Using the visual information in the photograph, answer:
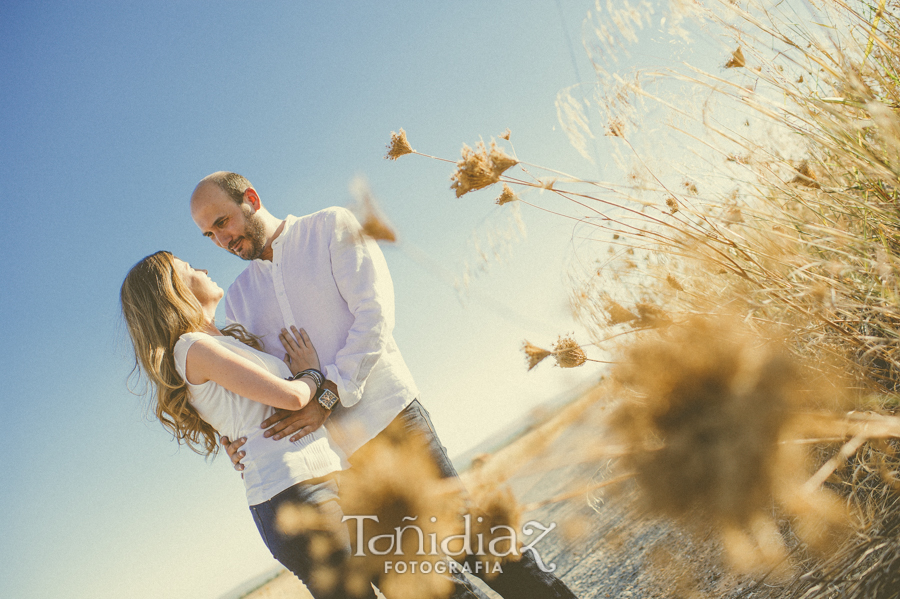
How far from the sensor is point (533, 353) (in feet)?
4.95

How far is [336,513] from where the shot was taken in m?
1.43

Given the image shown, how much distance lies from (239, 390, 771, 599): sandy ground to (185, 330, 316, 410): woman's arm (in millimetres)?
735

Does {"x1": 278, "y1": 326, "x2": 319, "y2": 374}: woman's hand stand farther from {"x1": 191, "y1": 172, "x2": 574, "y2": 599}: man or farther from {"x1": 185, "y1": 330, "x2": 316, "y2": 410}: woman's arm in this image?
{"x1": 185, "y1": 330, "x2": 316, "y2": 410}: woman's arm

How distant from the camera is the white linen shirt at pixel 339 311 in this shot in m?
1.73

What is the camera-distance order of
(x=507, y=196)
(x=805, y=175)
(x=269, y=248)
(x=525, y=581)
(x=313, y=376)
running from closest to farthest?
(x=805, y=175) → (x=507, y=196) → (x=525, y=581) → (x=313, y=376) → (x=269, y=248)

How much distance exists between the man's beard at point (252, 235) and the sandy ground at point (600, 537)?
1450 millimetres

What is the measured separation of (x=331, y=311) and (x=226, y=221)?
0.64 metres

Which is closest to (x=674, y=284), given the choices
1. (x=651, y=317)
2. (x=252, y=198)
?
(x=651, y=317)

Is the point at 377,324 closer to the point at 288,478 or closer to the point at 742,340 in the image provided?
the point at 288,478

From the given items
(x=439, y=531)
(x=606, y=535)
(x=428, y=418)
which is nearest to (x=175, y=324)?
(x=428, y=418)

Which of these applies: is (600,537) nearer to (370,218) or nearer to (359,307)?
(359,307)

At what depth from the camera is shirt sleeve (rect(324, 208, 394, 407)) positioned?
1700 millimetres

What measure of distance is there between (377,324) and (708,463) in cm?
123

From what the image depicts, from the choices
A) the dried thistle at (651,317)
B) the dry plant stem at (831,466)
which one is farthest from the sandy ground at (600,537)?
the dry plant stem at (831,466)
